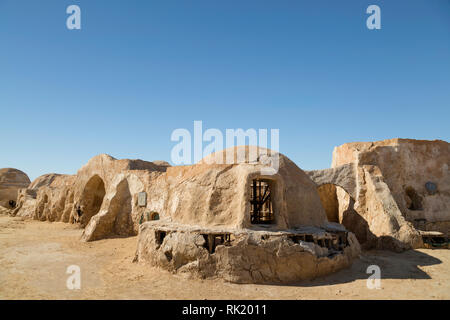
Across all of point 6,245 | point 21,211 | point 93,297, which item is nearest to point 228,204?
point 93,297

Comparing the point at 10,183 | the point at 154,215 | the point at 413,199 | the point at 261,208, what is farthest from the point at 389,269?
the point at 10,183

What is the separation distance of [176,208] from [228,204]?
1911 millimetres

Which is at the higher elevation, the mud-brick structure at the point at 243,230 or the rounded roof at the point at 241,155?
the rounded roof at the point at 241,155

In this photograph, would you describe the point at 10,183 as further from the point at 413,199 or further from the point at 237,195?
the point at 413,199

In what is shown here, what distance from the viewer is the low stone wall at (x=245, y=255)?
24.0 ft

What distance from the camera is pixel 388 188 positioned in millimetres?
13516

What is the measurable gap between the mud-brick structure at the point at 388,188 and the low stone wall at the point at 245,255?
20.3 ft

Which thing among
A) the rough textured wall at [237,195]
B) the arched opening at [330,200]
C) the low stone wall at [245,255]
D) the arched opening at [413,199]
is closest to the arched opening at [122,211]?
the rough textured wall at [237,195]

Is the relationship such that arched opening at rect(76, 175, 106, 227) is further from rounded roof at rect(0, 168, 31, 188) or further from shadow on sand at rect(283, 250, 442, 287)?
rounded roof at rect(0, 168, 31, 188)

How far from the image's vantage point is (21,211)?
82.0ft

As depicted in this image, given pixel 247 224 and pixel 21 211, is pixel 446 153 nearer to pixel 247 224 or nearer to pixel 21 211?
pixel 247 224

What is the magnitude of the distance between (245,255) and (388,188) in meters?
9.49

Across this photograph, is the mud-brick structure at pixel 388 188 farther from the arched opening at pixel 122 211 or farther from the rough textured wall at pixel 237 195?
the arched opening at pixel 122 211
